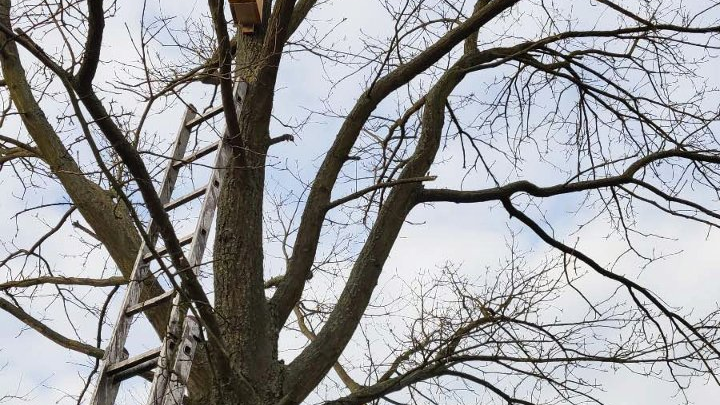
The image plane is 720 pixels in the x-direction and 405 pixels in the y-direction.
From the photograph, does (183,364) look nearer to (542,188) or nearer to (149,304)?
(149,304)

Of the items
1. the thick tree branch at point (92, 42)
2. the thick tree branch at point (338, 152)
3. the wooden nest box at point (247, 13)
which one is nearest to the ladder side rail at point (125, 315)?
the thick tree branch at point (92, 42)

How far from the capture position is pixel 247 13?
5.43 m

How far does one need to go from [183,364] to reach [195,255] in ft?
1.97

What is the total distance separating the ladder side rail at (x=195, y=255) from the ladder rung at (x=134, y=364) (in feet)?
0.14

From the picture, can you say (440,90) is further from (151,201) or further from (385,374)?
(151,201)

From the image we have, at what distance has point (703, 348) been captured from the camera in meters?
5.16

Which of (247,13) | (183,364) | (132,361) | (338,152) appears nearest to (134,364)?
(132,361)

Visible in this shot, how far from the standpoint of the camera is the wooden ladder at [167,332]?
3699 millimetres

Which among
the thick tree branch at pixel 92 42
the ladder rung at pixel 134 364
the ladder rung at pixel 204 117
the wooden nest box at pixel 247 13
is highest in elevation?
the wooden nest box at pixel 247 13

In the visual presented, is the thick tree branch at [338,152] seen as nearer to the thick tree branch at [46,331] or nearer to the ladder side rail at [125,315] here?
the ladder side rail at [125,315]

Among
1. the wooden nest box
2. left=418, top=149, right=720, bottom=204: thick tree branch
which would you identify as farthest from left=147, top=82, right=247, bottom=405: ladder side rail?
left=418, top=149, right=720, bottom=204: thick tree branch

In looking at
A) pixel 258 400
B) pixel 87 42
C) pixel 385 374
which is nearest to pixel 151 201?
pixel 87 42

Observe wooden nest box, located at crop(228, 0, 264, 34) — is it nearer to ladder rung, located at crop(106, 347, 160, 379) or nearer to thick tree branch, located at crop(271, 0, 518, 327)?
thick tree branch, located at crop(271, 0, 518, 327)

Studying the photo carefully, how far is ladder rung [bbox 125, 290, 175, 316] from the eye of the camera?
155 inches
